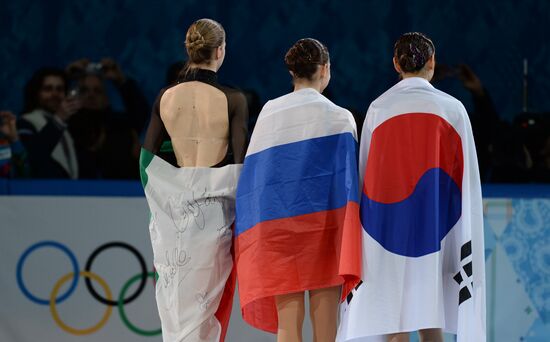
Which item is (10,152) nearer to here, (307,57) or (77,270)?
(77,270)

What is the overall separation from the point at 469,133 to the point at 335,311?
0.97m

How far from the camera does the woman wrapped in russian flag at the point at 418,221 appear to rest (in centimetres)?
411

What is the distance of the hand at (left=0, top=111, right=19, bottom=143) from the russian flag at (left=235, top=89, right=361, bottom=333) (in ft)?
8.59

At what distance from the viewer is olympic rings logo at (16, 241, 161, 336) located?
558cm

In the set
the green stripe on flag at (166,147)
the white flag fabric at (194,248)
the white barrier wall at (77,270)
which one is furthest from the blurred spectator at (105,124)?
the white flag fabric at (194,248)

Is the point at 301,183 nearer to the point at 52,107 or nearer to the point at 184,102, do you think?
the point at 184,102

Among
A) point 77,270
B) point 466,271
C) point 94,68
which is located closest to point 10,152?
point 77,270

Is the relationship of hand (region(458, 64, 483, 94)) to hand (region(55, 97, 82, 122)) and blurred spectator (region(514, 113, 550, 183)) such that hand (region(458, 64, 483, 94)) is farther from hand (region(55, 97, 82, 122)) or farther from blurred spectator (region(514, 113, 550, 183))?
hand (region(55, 97, 82, 122))

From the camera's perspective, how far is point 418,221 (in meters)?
4.12

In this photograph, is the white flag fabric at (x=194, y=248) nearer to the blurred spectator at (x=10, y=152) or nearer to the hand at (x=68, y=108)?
the blurred spectator at (x=10, y=152)

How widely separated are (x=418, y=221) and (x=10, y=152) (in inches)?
120

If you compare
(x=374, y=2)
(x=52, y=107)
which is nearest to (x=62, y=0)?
(x=52, y=107)

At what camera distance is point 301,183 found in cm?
424

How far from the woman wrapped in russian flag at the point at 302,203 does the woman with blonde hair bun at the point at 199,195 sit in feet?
0.52
